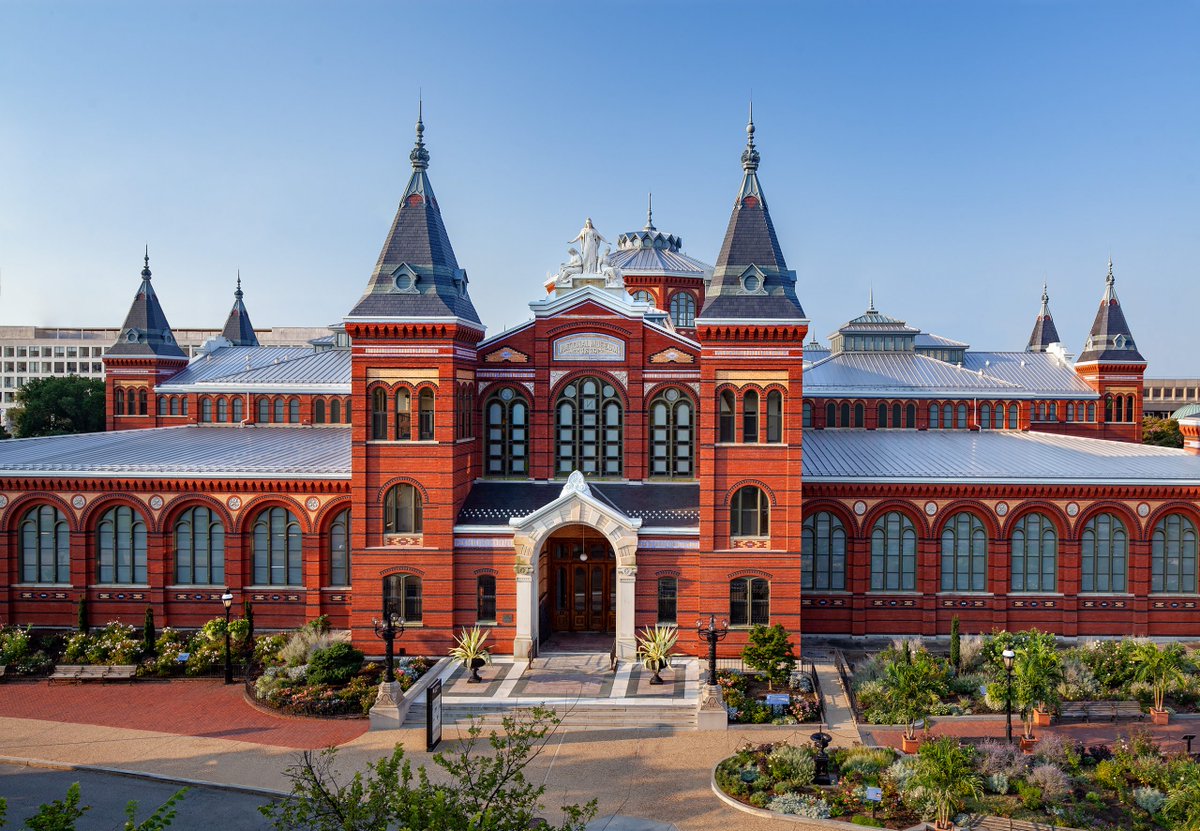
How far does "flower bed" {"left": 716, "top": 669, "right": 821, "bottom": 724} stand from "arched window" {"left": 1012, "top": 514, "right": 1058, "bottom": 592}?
35.6 feet

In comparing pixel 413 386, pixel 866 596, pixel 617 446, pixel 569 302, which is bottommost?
pixel 866 596

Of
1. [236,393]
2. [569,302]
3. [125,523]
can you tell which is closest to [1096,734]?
[569,302]

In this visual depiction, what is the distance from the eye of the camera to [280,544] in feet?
100

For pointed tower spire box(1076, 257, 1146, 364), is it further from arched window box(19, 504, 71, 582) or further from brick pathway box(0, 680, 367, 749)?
arched window box(19, 504, 71, 582)

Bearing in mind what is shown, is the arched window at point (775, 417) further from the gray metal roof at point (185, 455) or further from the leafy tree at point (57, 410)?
the leafy tree at point (57, 410)

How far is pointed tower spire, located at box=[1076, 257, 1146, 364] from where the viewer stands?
45.9 metres

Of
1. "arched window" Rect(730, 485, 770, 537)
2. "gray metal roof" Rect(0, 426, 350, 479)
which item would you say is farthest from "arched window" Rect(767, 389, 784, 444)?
"gray metal roof" Rect(0, 426, 350, 479)

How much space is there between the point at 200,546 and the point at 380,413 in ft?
31.7

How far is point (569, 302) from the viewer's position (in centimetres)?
2939

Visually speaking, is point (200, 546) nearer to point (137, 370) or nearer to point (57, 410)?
point (137, 370)

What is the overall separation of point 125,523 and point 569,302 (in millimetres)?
18777

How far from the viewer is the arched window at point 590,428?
2984 centimetres

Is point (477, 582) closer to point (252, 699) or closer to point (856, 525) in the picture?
point (252, 699)

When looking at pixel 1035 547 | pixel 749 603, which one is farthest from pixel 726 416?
pixel 1035 547
